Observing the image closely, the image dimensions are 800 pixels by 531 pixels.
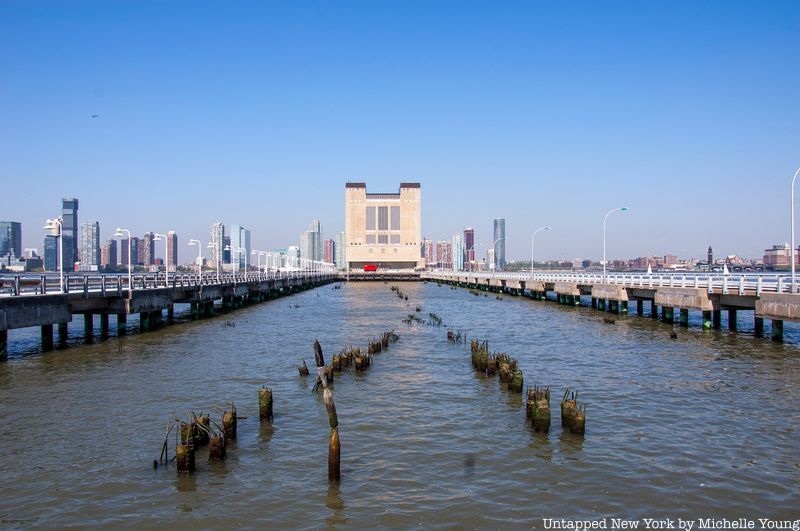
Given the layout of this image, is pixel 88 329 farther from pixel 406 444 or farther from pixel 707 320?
pixel 707 320

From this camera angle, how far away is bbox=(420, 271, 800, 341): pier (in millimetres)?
32188

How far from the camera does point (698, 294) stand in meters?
39.9

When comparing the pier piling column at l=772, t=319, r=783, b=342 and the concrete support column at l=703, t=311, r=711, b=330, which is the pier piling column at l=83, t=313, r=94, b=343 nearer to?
the concrete support column at l=703, t=311, r=711, b=330

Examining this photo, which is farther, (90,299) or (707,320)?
(707,320)

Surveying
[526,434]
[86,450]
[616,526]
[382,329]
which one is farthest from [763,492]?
[382,329]

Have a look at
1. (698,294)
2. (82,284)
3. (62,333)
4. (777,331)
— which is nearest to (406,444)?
(62,333)

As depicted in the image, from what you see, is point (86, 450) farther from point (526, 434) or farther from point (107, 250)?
point (107, 250)

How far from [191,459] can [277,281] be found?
82.2 metres

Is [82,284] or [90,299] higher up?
[82,284]

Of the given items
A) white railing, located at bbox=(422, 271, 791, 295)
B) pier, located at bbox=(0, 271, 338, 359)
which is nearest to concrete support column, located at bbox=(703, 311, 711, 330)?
white railing, located at bbox=(422, 271, 791, 295)

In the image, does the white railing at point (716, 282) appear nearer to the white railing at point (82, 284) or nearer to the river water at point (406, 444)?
the river water at point (406, 444)

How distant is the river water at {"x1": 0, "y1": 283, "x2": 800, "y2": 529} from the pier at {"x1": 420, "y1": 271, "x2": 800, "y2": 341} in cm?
306

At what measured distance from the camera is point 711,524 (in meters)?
10.7

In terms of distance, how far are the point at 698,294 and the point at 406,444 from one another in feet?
Result: 102
